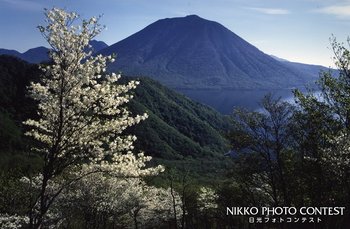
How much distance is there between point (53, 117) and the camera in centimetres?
1712

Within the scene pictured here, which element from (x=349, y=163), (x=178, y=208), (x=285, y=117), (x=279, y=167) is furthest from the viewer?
(x=178, y=208)

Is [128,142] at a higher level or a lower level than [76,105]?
lower

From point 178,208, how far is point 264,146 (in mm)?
54959

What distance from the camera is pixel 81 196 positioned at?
150 ft

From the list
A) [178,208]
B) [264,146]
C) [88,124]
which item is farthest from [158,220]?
[88,124]

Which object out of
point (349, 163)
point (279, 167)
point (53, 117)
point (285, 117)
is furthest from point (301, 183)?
point (53, 117)

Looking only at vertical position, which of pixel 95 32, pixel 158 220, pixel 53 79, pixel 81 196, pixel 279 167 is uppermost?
pixel 95 32

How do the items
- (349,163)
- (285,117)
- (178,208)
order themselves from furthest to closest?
(178,208) → (285,117) → (349,163)

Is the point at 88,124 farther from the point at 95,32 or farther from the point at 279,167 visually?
the point at 279,167

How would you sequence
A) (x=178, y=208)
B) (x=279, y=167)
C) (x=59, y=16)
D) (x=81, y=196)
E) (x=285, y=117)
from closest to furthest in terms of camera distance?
(x=59, y=16) → (x=279, y=167) → (x=285, y=117) → (x=81, y=196) → (x=178, y=208)

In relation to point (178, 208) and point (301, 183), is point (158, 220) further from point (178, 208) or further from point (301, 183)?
point (301, 183)

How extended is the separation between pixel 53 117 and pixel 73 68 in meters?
2.36

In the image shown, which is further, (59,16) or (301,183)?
(301,183)

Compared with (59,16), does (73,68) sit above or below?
below
